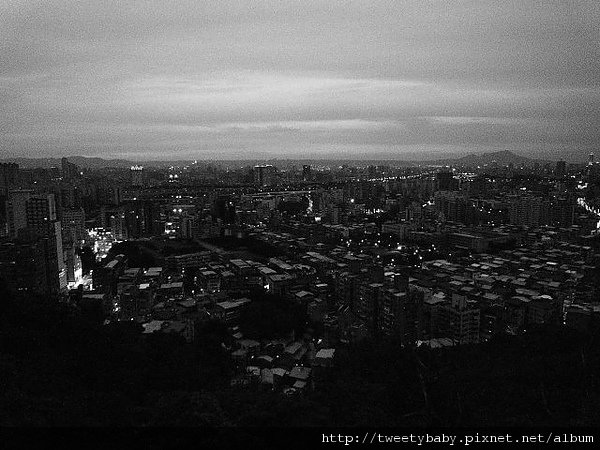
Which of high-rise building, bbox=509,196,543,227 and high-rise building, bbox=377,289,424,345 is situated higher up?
high-rise building, bbox=509,196,543,227

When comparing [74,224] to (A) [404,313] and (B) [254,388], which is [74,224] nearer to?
(A) [404,313]

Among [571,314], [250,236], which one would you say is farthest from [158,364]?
[250,236]

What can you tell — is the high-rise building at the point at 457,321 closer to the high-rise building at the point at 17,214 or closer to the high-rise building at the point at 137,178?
the high-rise building at the point at 17,214

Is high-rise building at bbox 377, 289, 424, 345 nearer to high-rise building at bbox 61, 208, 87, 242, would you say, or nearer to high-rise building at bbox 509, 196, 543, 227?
high-rise building at bbox 61, 208, 87, 242

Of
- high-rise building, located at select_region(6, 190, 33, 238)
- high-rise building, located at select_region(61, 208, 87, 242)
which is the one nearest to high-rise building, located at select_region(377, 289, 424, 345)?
high-rise building, located at select_region(61, 208, 87, 242)

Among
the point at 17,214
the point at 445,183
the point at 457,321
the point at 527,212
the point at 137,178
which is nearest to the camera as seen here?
the point at 457,321

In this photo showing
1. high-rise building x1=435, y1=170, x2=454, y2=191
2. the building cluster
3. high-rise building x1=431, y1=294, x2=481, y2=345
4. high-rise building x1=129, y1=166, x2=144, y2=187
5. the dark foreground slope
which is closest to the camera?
the dark foreground slope

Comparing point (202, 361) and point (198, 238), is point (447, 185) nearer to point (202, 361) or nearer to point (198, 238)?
point (198, 238)

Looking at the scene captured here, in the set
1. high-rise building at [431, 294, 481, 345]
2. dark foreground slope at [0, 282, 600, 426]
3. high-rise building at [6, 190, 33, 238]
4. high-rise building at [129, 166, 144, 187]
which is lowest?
high-rise building at [431, 294, 481, 345]

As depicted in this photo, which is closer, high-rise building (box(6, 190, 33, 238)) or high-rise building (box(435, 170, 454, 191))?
high-rise building (box(6, 190, 33, 238))

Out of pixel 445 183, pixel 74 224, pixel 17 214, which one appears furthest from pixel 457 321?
pixel 445 183

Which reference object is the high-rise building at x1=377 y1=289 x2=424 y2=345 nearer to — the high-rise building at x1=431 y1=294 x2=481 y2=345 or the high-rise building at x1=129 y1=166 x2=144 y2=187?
the high-rise building at x1=431 y1=294 x2=481 y2=345

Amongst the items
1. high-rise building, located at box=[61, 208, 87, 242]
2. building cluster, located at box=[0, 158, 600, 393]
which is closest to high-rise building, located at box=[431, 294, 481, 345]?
building cluster, located at box=[0, 158, 600, 393]

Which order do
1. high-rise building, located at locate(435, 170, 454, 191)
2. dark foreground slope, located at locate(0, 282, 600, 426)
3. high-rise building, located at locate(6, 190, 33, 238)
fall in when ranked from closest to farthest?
dark foreground slope, located at locate(0, 282, 600, 426) < high-rise building, located at locate(6, 190, 33, 238) < high-rise building, located at locate(435, 170, 454, 191)
